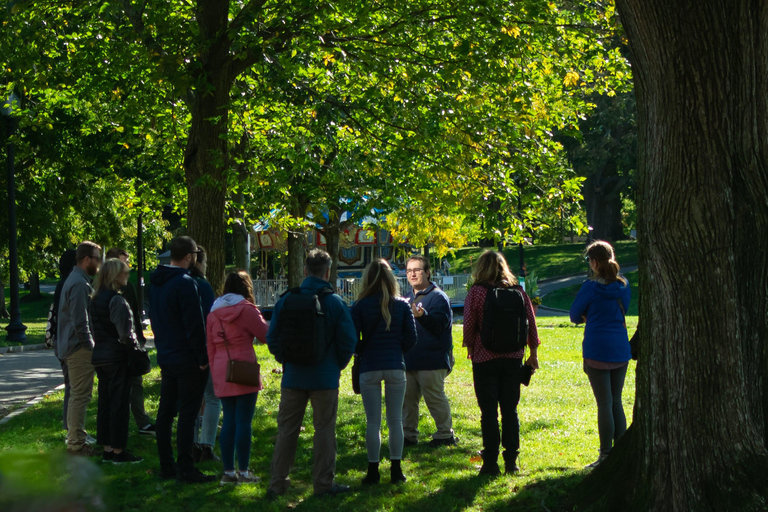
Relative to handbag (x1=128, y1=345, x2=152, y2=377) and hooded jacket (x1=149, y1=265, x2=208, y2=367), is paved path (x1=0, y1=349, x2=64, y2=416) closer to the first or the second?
handbag (x1=128, y1=345, x2=152, y2=377)

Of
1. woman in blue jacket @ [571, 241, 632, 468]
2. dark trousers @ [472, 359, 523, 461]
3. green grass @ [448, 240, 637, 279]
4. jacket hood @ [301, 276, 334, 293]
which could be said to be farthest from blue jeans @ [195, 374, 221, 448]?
green grass @ [448, 240, 637, 279]

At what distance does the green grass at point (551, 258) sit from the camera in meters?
53.7

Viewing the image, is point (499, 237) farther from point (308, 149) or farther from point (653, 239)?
point (653, 239)

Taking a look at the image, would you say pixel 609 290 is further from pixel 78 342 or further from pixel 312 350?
pixel 78 342

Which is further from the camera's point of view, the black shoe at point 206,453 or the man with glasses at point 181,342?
the black shoe at point 206,453

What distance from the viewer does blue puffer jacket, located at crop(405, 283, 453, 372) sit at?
8234 millimetres

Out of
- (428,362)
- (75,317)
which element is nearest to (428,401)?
(428,362)

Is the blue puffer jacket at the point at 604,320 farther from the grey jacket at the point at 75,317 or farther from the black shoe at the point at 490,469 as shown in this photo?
the grey jacket at the point at 75,317

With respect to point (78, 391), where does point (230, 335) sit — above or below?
above

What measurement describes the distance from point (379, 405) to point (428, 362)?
162cm

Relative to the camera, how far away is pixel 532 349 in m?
7.41

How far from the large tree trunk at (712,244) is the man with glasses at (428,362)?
316cm

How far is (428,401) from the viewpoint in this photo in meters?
8.50

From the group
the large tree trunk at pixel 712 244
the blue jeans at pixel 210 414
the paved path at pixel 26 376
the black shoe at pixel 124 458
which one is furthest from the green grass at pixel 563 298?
the large tree trunk at pixel 712 244
